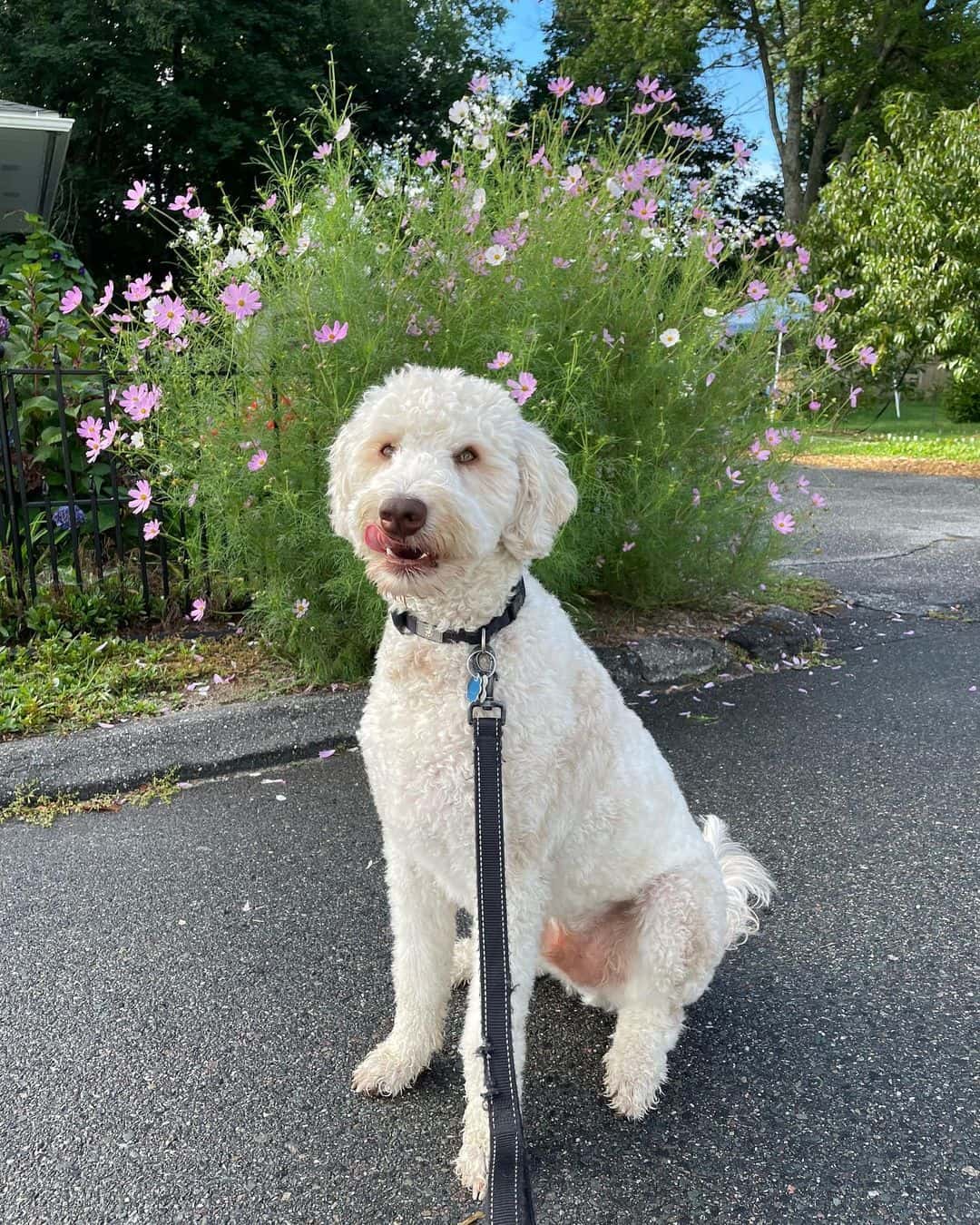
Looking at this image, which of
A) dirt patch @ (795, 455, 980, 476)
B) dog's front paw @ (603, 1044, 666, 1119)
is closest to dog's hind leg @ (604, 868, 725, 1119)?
dog's front paw @ (603, 1044, 666, 1119)

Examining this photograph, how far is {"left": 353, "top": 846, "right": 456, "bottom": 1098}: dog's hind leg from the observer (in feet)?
7.04

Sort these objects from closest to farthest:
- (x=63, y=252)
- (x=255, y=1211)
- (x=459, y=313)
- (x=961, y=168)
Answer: (x=255, y=1211) → (x=459, y=313) → (x=63, y=252) → (x=961, y=168)

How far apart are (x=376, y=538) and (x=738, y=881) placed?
1.56m

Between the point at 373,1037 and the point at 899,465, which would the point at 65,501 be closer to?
the point at 373,1037

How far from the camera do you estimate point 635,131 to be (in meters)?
5.04

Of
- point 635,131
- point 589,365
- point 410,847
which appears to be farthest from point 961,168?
point 410,847

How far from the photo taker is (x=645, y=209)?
465 centimetres

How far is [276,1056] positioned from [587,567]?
320 centimetres

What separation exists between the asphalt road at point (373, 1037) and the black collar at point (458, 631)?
1.15 meters

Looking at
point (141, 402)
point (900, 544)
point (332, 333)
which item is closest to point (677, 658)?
point (332, 333)

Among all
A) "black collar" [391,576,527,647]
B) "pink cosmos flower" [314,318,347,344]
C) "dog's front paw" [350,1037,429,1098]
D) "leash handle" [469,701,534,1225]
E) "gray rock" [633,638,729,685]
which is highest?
"pink cosmos flower" [314,318,347,344]

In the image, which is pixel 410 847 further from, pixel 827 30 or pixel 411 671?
pixel 827 30

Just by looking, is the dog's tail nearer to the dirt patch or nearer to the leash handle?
the leash handle

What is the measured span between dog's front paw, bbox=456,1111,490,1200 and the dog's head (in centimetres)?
120
